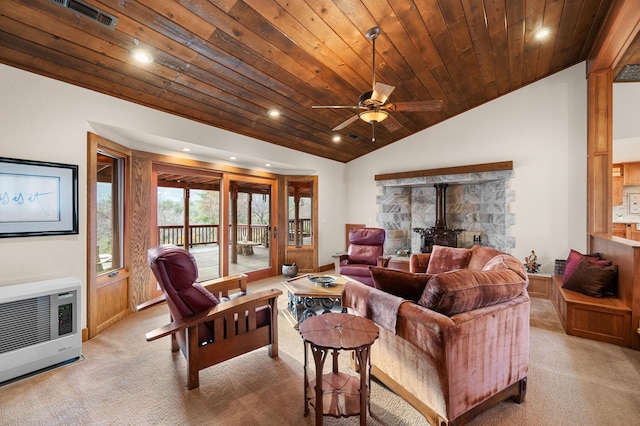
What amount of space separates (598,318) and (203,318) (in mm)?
3942

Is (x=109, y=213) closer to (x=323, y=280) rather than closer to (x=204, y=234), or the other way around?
(x=204, y=234)

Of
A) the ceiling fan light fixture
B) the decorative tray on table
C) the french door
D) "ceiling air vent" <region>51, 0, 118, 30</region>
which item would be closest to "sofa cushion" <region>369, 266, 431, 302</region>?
the decorative tray on table

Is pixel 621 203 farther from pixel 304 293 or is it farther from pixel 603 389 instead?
pixel 304 293

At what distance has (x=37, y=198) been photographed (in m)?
2.57

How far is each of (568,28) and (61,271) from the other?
20.6 feet

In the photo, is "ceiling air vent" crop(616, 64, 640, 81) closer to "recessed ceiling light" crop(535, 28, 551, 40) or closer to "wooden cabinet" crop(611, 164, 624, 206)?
"recessed ceiling light" crop(535, 28, 551, 40)

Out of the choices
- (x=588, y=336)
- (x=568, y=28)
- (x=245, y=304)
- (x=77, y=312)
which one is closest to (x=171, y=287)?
(x=245, y=304)

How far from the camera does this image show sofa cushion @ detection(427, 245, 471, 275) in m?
3.53

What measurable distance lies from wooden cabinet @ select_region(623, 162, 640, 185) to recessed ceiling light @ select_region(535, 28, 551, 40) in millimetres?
5220

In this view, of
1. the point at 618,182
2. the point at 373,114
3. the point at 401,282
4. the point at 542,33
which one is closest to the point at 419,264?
the point at 401,282

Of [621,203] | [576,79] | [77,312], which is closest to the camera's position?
[77,312]

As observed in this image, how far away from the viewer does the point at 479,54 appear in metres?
3.48

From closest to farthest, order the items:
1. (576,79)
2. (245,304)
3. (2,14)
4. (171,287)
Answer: (2,14) → (171,287) → (245,304) → (576,79)

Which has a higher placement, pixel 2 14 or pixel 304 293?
pixel 2 14
